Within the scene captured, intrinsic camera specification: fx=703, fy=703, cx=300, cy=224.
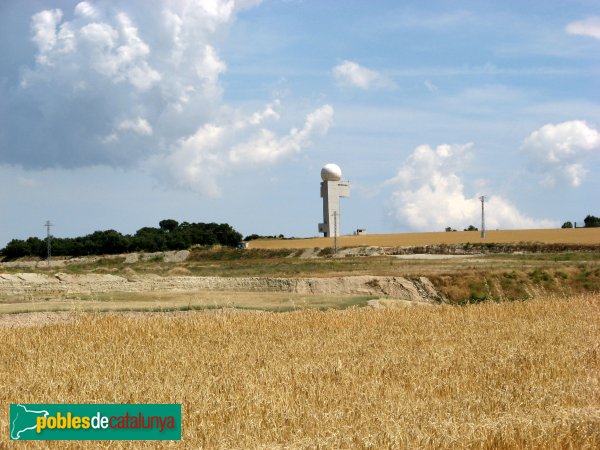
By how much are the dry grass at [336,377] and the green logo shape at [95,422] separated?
0.29 metres

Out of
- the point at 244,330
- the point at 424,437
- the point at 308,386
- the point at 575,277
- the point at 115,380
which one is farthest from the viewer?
the point at 575,277

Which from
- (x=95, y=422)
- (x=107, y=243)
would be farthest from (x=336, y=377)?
(x=107, y=243)

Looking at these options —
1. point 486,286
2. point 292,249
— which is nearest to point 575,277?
point 486,286

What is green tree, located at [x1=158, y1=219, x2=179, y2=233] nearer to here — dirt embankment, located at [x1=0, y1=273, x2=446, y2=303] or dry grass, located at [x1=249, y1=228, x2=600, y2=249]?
dry grass, located at [x1=249, y1=228, x2=600, y2=249]

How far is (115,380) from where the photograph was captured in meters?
12.9

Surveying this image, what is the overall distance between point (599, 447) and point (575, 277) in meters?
47.2

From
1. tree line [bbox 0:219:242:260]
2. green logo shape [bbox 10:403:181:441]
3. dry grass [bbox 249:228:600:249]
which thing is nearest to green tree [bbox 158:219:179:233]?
tree line [bbox 0:219:242:260]

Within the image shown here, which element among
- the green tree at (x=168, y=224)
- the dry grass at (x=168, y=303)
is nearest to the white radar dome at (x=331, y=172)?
the green tree at (x=168, y=224)

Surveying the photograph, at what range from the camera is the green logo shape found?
9172mm

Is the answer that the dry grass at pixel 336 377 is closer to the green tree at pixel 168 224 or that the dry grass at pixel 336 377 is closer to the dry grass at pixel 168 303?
the dry grass at pixel 168 303

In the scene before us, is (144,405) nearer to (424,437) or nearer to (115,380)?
(115,380)

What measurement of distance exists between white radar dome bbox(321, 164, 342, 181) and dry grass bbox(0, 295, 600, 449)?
11100 centimetres

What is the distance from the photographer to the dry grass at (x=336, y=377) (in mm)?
8969

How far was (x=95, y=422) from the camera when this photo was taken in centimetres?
967
